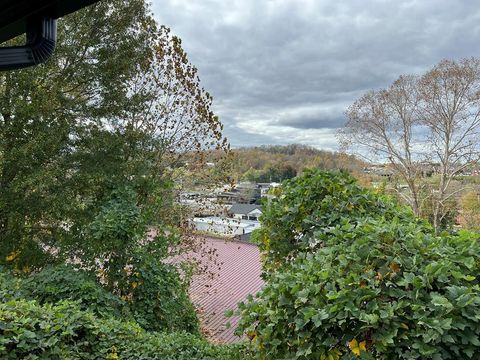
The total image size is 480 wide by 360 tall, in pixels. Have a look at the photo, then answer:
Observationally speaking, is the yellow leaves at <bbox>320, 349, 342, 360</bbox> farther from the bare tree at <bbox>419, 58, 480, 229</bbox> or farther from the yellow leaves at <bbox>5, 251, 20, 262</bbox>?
the bare tree at <bbox>419, 58, 480, 229</bbox>

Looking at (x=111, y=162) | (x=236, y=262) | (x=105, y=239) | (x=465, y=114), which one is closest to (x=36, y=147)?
(x=111, y=162)

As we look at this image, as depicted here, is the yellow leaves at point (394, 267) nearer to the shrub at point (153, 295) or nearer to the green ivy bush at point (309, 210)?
the green ivy bush at point (309, 210)

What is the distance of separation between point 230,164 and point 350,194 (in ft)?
12.5

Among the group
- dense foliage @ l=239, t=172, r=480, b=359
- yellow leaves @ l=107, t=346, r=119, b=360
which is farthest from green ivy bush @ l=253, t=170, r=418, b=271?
yellow leaves @ l=107, t=346, r=119, b=360

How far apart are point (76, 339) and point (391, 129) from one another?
9797mm

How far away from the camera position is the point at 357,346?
3.74 feet

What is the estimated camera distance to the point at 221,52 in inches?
191

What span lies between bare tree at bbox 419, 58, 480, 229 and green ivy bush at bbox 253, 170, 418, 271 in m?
8.29

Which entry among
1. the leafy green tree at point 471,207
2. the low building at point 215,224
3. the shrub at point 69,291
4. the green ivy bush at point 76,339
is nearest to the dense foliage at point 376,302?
the green ivy bush at point 76,339

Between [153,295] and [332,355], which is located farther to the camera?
[153,295]

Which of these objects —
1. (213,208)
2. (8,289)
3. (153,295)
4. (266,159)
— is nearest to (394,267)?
(153,295)

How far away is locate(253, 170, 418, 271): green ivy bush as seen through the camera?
83.5 inches

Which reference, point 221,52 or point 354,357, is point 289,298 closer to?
point 354,357

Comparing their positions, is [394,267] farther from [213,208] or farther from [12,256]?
[213,208]
